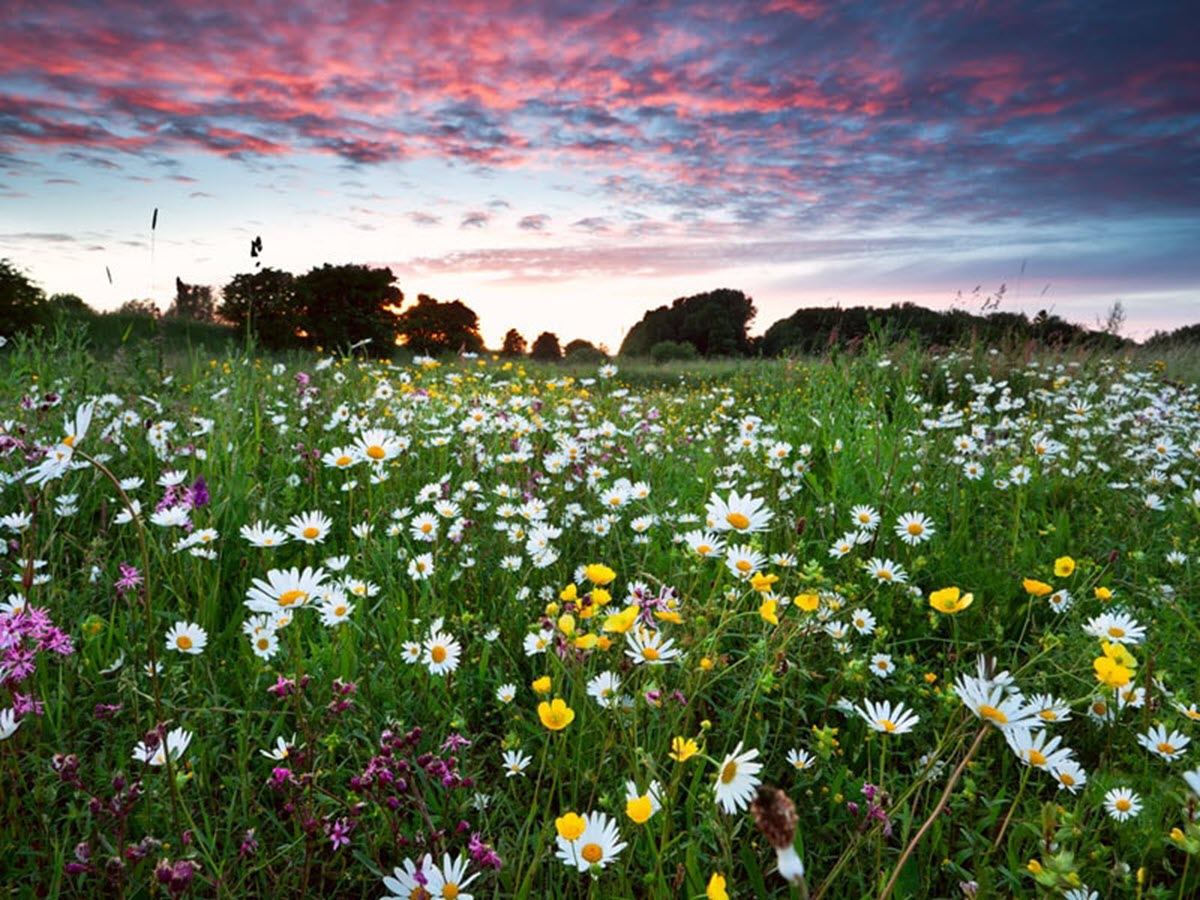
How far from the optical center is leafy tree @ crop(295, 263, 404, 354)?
3247 centimetres

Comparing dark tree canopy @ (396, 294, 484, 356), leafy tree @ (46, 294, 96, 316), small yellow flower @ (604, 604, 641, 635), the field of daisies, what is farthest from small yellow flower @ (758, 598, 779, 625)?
dark tree canopy @ (396, 294, 484, 356)

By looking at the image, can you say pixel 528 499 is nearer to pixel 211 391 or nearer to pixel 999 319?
pixel 211 391

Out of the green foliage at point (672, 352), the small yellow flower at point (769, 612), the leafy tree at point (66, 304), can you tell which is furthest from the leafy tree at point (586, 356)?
the small yellow flower at point (769, 612)

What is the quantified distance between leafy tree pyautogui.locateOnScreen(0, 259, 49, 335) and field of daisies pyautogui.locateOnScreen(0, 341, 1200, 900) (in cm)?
1944

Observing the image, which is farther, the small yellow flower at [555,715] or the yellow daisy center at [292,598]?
the yellow daisy center at [292,598]

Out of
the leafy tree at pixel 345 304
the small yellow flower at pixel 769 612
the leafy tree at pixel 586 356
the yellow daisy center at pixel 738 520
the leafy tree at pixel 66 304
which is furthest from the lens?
the leafy tree at pixel 345 304

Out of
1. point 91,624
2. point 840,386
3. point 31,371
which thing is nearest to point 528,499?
point 91,624

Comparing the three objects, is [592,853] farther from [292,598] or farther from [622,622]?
[292,598]

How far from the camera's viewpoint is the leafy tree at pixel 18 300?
18234mm

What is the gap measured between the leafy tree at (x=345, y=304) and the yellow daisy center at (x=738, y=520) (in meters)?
31.7

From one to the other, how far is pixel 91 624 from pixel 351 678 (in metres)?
0.62

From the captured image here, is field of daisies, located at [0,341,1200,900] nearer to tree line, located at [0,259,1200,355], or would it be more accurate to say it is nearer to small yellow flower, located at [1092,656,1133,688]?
small yellow flower, located at [1092,656,1133,688]

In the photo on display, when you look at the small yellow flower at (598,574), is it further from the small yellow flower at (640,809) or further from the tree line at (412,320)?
the tree line at (412,320)

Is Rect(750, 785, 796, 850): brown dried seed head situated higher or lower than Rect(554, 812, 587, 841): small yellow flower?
higher
